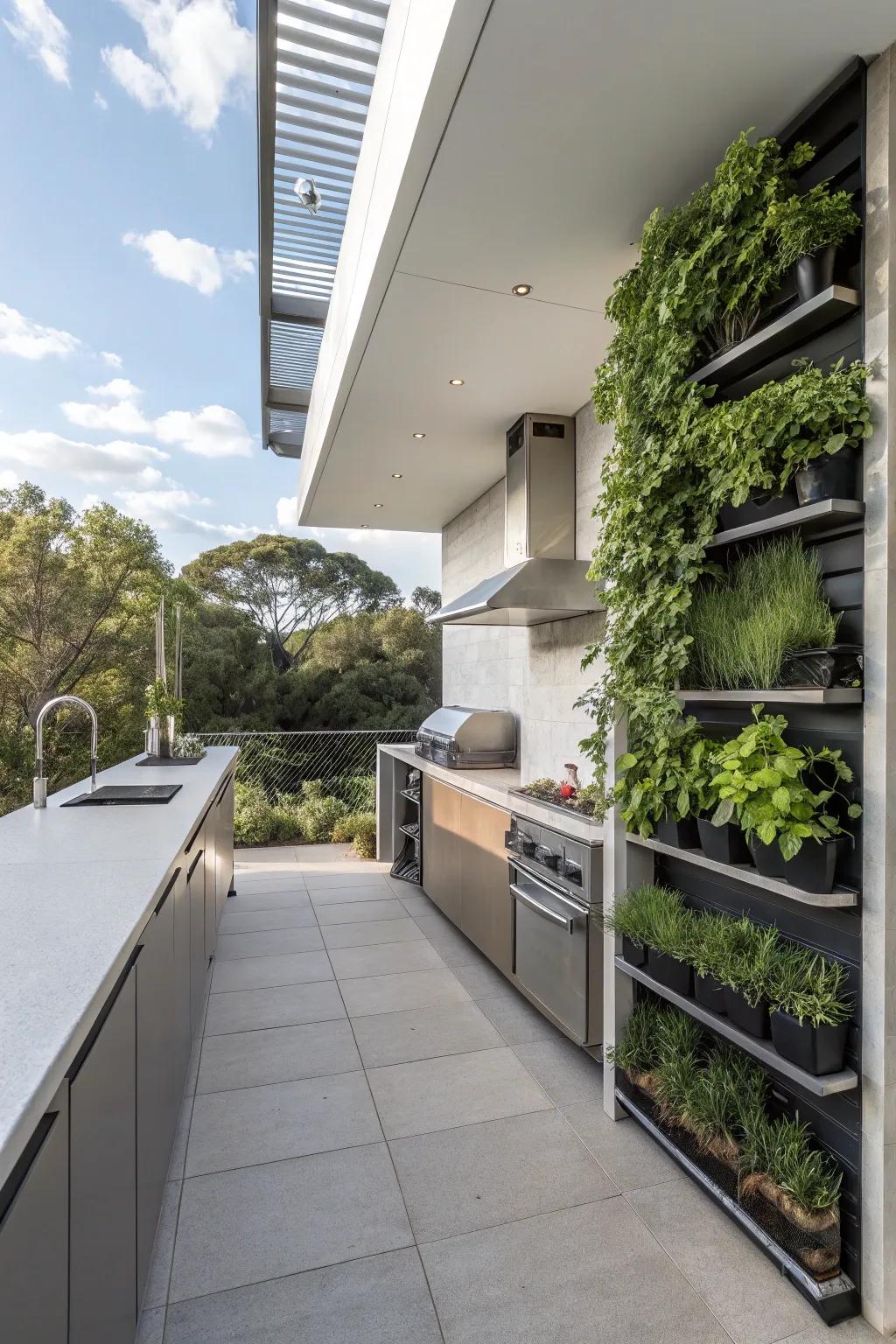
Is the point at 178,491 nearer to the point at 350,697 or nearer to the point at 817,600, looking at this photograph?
the point at 350,697


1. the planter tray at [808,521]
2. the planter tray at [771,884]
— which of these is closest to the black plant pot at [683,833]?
the planter tray at [771,884]

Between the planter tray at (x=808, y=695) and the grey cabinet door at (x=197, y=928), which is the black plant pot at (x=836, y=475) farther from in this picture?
the grey cabinet door at (x=197, y=928)

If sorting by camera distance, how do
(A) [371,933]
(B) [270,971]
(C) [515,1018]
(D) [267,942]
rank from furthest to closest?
(A) [371,933] → (D) [267,942] → (B) [270,971] → (C) [515,1018]

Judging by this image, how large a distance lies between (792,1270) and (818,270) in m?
2.16

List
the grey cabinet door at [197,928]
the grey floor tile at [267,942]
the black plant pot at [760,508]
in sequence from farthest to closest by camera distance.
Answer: the grey floor tile at [267,942] → the grey cabinet door at [197,928] → the black plant pot at [760,508]

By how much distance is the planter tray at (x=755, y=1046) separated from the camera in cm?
146

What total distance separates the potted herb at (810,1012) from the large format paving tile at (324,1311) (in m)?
0.93

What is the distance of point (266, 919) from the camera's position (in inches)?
162

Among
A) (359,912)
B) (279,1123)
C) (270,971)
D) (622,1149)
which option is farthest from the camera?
(359,912)

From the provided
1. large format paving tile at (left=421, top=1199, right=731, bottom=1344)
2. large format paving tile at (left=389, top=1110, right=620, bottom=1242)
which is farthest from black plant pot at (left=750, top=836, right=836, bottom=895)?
large format paving tile at (left=389, top=1110, right=620, bottom=1242)

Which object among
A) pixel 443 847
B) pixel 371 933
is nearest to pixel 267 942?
pixel 371 933

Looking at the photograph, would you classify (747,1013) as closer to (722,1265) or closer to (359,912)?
(722,1265)

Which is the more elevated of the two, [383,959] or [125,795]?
[125,795]

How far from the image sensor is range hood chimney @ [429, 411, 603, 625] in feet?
10.6
